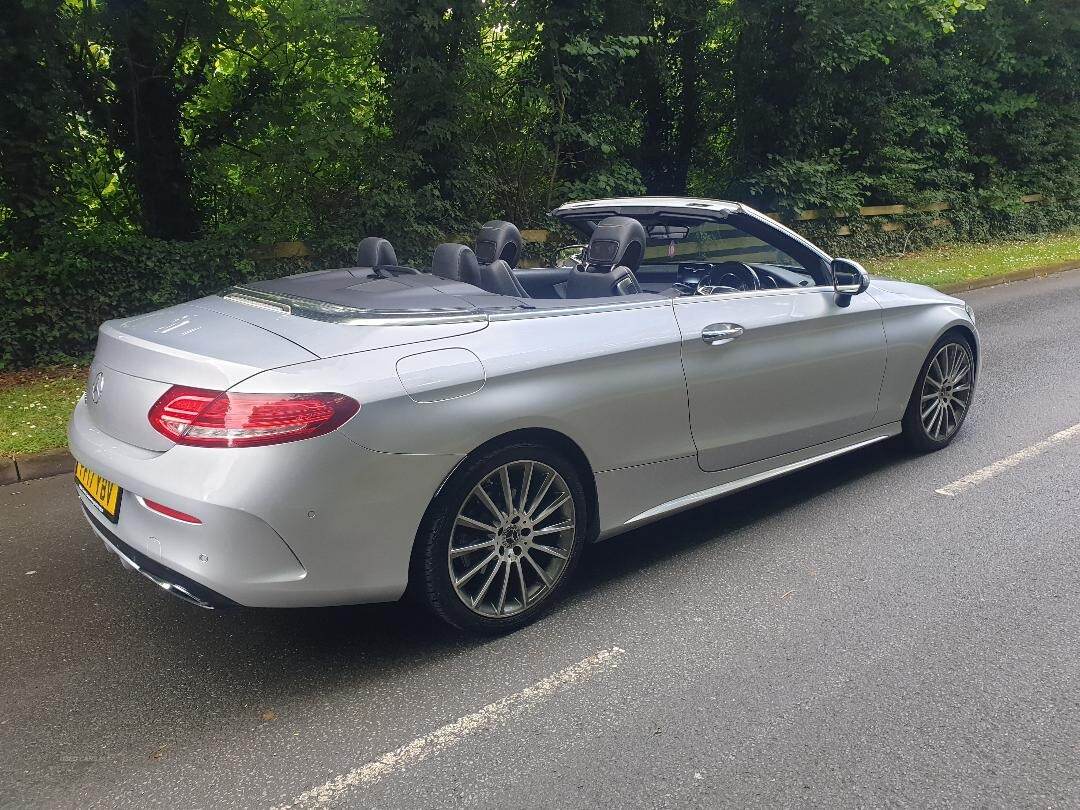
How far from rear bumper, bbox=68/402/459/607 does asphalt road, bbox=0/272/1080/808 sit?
40 centimetres

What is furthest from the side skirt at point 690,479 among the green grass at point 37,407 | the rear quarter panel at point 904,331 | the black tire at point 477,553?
the green grass at point 37,407

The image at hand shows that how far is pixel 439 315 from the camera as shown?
336 centimetres

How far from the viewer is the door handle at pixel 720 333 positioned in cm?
399

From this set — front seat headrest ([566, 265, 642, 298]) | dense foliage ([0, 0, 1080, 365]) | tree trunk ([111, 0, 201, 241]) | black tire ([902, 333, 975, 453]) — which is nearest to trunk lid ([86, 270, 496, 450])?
front seat headrest ([566, 265, 642, 298])

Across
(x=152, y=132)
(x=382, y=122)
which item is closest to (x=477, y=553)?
(x=152, y=132)

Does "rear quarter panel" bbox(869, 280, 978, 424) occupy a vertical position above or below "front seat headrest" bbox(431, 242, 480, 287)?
below

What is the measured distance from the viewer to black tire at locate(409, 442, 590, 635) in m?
3.16

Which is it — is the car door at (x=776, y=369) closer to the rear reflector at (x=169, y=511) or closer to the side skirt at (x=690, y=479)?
the side skirt at (x=690, y=479)

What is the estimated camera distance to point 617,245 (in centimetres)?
429

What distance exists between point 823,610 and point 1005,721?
83cm

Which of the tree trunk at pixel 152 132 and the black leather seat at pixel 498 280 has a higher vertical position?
the tree trunk at pixel 152 132

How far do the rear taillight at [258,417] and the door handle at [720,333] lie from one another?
67.1 inches

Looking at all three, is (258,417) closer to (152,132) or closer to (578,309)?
(578,309)

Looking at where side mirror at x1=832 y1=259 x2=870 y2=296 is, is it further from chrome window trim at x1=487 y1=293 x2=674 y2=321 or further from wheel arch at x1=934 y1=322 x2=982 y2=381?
chrome window trim at x1=487 y1=293 x2=674 y2=321
